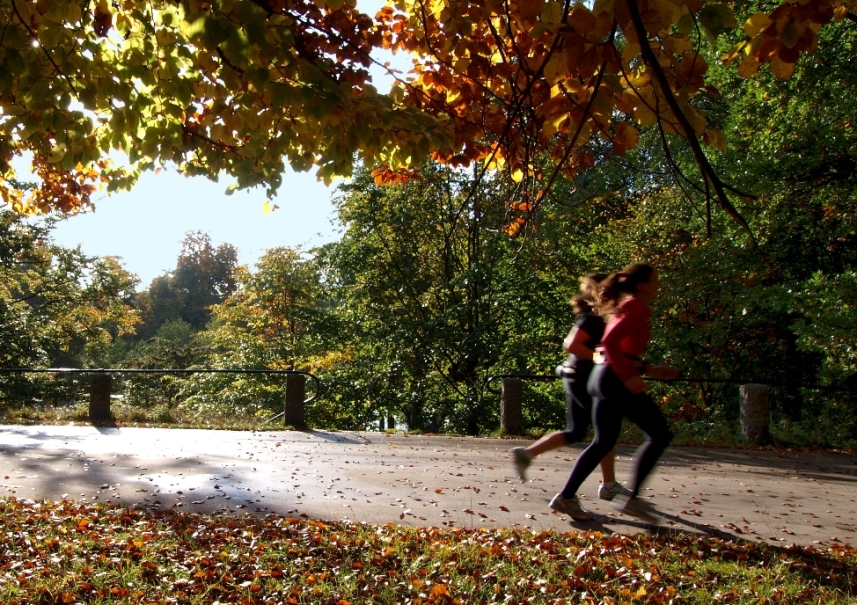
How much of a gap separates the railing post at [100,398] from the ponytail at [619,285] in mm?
10798

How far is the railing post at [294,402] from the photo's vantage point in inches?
508

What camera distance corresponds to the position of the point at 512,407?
12383 mm

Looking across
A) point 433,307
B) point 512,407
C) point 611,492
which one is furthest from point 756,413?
point 433,307

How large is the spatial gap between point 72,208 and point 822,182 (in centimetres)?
1351

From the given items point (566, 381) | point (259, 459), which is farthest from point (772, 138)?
point (259, 459)

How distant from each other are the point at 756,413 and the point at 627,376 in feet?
22.4

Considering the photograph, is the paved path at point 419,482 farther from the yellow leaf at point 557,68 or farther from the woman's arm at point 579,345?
the yellow leaf at point 557,68

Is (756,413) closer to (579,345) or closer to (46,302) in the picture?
(579,345)

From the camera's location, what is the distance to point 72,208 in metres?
11.1

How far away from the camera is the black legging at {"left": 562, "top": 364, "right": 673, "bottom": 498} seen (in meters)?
5.66

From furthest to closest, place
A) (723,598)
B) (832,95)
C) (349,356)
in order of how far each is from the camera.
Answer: (349,356) < (832,95) < (723,598)

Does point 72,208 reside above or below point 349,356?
above

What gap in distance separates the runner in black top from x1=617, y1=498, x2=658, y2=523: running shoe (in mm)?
147

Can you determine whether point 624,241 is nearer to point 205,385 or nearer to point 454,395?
point 454,395
